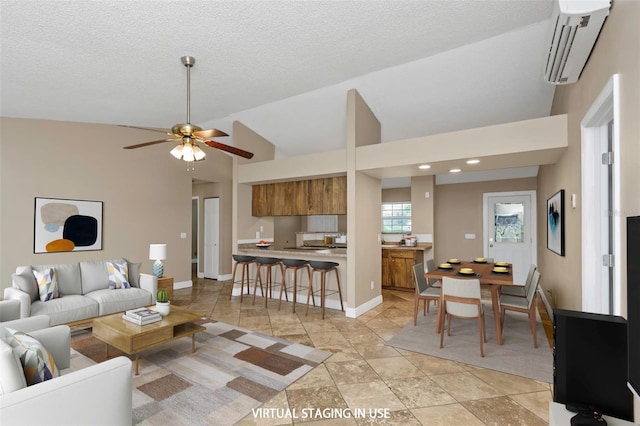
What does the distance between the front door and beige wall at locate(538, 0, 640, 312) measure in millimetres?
2887

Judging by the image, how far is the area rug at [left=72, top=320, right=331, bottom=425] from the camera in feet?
7.21

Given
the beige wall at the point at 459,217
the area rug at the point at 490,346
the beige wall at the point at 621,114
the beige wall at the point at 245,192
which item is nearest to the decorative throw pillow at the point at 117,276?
the beige wall at the point at 245,192

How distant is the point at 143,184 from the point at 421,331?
5.29 m

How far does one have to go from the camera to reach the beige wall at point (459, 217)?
22.6 ft

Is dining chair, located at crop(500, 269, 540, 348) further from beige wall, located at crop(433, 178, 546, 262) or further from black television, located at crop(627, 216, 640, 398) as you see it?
beige wall, located at crop(433, 178, 546, 262)

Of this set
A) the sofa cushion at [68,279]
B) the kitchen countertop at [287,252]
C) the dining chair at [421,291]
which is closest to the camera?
the sofa cushion at [68,279]

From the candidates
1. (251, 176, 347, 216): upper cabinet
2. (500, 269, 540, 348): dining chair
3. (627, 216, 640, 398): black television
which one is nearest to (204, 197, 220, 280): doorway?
(251, 176, 347, 216): upper cabinet

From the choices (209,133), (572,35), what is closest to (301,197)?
(209,133)

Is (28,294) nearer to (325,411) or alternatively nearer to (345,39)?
(325,411)

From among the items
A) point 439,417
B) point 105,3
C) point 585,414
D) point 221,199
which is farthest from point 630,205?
point 221,199

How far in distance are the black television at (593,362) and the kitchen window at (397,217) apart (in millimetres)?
6289

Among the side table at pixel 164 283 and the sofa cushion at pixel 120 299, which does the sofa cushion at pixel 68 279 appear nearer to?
the sofa cushion at pixel 120 299

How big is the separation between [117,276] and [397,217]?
611 centimetres

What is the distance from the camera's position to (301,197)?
550cm
